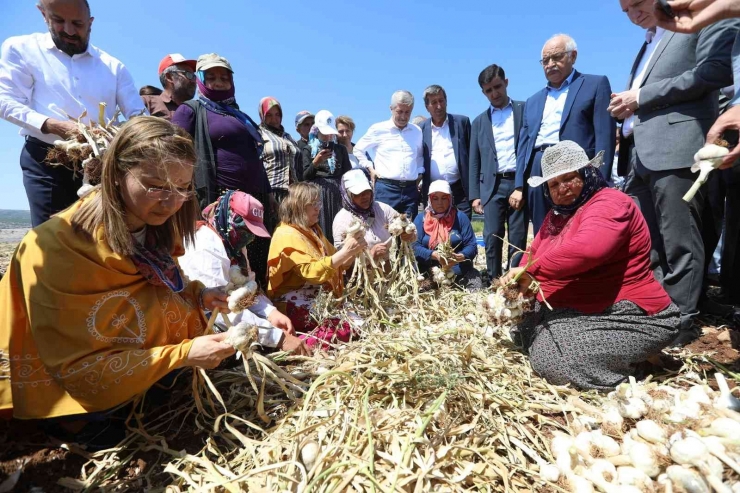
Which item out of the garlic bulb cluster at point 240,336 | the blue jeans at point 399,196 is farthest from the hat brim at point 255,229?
the blue jeans at point 399,196

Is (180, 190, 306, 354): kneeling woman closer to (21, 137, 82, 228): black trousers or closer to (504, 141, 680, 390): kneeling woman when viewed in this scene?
(21, 137, 82, 228): black trousers

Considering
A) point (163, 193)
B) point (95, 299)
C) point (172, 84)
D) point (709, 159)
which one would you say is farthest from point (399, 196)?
point (95, 299)

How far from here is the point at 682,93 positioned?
2.52 meters

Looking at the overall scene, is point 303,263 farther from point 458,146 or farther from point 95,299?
point 458,146

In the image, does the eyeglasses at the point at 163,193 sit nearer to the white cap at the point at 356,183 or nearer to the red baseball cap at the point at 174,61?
the white cap at the point at 356,183

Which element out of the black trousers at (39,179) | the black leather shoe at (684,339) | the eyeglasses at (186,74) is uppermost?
the eyeglasses at (186,74)

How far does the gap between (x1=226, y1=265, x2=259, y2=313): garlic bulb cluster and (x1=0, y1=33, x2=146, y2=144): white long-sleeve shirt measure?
1.63 meters

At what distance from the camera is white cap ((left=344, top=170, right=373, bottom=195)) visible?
343cm

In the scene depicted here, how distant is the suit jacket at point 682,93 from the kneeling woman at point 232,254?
2.52m

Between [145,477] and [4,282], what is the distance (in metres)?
0.88

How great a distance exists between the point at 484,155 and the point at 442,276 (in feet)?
4.51

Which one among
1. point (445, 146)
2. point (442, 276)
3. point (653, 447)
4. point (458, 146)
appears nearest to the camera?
point (653, 447)

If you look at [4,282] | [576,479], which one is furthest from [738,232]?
[4,282]

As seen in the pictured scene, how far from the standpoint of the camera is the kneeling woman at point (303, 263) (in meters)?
2.77
